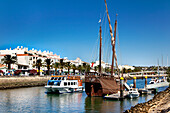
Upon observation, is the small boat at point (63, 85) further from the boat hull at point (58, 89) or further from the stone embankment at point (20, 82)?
the stone embankment at point (20, 82)

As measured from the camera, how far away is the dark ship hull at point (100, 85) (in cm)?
4897

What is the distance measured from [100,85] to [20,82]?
39297 millimetres

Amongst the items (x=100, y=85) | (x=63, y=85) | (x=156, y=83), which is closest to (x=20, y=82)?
(x=63, y=85)

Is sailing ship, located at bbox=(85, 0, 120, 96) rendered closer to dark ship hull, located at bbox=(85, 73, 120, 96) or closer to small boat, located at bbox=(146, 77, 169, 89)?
dark ship hull, located at bbox=(85, 73, 120, 96)

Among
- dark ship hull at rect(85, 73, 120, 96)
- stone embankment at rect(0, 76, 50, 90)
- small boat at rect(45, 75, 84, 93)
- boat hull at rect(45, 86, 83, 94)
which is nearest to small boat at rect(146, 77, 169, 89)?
dark ship hull at rect(85, 73, 120, 96)

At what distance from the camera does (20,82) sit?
79000 mm

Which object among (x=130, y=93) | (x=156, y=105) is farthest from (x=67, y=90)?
(x=156, y=105)

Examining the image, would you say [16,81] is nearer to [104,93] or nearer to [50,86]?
[50,86]

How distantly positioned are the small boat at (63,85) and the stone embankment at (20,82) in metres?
17.7

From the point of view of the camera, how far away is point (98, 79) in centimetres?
4884

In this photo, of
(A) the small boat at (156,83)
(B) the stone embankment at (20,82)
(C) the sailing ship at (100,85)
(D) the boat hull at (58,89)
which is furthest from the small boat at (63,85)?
(A) the small boat at (156,83)

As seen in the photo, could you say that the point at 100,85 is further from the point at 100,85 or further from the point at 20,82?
the point at 20,82

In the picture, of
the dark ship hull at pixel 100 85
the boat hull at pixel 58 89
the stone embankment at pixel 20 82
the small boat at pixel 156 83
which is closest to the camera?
the dark ship hull at pixel 100 85

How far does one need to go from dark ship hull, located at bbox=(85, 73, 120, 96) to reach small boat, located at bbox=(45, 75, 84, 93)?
873cm
